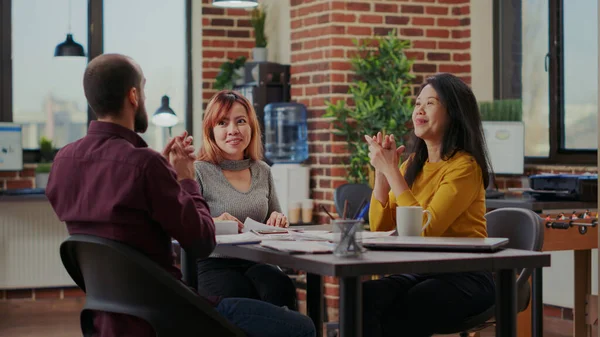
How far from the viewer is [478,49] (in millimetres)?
6242

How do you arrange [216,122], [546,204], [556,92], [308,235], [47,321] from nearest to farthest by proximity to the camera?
[308,235], [216,122], [546,204], [556,92], [47,321]

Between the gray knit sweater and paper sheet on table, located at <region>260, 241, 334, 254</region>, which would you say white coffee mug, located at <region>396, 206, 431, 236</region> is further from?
the gray knit sweater

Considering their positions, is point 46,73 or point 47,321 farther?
point 46,73

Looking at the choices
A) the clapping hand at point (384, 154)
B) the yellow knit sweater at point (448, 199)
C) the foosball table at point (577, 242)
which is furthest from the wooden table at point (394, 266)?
the foosball table at point (577, 242)

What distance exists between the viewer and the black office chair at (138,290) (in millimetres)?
2186

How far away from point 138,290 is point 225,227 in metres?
0.69

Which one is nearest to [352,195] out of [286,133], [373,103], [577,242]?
[373,103]

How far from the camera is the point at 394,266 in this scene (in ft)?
7.34

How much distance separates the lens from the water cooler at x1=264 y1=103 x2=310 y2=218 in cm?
606

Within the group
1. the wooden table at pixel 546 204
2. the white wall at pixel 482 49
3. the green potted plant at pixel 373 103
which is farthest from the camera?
the white wall at pixel 482 49

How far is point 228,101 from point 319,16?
8.51 feet

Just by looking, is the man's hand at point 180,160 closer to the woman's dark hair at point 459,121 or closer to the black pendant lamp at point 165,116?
the woman's dark hair at point 459,121

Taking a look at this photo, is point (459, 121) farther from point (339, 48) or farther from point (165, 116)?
point (165, 116)

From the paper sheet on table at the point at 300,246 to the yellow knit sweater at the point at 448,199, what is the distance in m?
0.52
